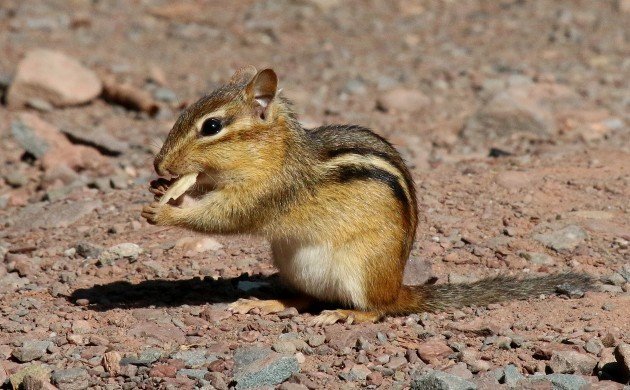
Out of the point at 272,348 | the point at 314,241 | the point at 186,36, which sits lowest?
the point at 272,348

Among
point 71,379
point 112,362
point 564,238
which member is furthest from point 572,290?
point 71,379

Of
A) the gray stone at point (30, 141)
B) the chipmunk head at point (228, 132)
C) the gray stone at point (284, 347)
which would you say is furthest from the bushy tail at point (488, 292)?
the gray stone at point (30, 141)

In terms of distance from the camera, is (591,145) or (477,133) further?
(477,133)

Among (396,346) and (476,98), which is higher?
(476,98)

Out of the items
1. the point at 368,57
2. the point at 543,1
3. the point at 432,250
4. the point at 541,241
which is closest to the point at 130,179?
the point at 432,250

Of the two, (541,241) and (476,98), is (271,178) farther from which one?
(476,98)

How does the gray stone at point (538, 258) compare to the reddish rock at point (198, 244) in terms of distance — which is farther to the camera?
the reddish rock at point (198, 244)

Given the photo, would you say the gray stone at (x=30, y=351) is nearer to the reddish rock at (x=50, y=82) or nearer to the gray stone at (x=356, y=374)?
the gray stone at (x=356, y=374)

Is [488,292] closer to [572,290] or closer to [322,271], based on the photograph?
[572,290]
